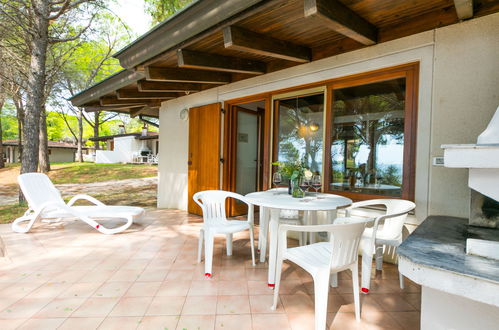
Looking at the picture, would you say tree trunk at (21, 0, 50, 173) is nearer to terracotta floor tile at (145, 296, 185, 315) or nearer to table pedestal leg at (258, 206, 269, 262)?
terracotta floor tile at (145, 296, 185, 315)

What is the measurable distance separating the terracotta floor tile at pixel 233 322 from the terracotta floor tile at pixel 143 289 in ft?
2.25

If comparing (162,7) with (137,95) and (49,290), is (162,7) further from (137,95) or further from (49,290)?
(49,290)

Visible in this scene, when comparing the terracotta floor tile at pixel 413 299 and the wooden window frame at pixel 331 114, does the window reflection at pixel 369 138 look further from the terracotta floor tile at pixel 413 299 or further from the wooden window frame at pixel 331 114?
the terracotta floor tile at pixel 413 299

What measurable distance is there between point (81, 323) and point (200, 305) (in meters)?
0.80

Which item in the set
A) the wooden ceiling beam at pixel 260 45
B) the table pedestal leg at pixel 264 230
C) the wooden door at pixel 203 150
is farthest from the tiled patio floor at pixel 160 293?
the wooden ceiling beam at pixel 260 45

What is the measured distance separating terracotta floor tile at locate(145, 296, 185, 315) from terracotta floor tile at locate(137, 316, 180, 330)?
2.5 inches

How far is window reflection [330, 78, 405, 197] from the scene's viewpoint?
3.02 meters

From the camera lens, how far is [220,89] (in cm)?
491

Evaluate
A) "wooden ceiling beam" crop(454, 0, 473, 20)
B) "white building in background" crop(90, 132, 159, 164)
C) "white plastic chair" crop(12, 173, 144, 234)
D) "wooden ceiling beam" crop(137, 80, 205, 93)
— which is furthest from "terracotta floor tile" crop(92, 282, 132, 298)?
"white building in background" crop(90, 132, 159, 164)

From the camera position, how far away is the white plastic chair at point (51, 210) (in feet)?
12.3

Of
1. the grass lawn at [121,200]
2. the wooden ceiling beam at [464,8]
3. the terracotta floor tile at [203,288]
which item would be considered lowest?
the grass lawn at [121,200]

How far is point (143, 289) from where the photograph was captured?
7.41 feet

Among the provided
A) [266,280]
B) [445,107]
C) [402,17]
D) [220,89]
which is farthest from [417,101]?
[220,89]

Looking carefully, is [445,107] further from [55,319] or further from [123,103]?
[123,103]
